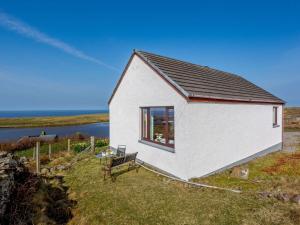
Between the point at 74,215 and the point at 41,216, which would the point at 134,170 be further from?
the point at 41,216

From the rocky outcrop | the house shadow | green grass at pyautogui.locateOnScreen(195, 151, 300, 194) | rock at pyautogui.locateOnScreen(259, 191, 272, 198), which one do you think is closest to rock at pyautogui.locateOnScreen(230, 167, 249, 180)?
green grass at pyautogui.locateOnScreen(195, 151, 300, 194)

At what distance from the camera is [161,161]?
8.88m

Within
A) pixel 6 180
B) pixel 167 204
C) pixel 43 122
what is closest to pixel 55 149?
pixel 6 180

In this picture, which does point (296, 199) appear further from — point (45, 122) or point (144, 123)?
point (45, 122)

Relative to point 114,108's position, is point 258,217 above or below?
below

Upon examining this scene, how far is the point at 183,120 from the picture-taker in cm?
751

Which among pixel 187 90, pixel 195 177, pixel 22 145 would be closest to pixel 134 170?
pixel 195 177

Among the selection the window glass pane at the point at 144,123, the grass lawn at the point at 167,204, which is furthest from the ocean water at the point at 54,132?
the grass lawn at the point at 167,204

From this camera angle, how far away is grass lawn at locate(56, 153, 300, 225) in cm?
508

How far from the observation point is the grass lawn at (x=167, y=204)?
508 centimetres

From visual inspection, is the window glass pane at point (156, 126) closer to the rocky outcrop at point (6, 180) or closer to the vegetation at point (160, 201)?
the vegetation at point (160, 201)

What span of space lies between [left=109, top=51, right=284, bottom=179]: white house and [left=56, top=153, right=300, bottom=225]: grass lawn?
119 centimetres

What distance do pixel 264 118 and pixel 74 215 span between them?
41.6 ft

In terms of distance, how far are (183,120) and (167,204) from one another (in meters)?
3.18
